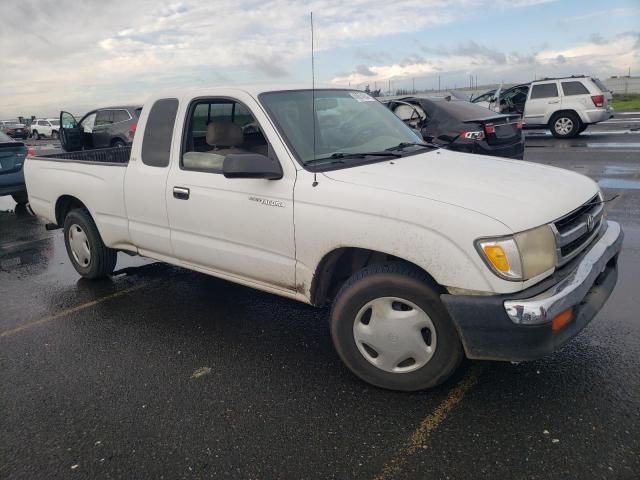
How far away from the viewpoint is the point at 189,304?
491cm

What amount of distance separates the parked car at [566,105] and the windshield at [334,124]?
14.3 metres

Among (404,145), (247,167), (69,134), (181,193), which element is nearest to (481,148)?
(404,145)

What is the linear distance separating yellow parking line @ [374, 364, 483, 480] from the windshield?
1.65 metres

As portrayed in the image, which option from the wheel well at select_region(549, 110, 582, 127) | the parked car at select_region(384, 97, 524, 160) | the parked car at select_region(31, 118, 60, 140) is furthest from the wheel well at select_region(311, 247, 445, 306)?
the parked car at select_region(31, 118, 60, 140)

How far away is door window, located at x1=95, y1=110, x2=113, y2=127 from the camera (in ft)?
53.8

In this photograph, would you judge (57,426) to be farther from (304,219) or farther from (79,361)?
(304,219)

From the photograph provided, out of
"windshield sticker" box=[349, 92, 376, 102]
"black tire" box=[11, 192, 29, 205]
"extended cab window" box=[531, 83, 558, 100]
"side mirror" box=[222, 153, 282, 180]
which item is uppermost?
"extended cab window" box=[531, 83, 558, 100]

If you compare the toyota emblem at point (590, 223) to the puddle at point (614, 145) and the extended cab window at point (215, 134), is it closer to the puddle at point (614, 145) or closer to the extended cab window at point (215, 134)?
the extended cab window at point (215, 134)

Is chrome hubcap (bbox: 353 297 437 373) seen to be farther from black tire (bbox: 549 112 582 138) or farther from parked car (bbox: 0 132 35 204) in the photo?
black tire (bbox: 549 112 582 138)

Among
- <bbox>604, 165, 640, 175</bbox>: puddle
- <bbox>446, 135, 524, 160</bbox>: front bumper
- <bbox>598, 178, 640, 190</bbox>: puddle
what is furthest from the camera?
<bbox>604, 165, 640, 175</bbox>: puddle

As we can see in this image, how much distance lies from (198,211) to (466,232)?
2.04 meters

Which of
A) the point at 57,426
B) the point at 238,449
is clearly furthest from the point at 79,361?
the point at 238,449

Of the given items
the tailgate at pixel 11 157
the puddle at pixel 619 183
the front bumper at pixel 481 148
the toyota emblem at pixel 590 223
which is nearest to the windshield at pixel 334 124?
the toyota emblem at pixel 590 223

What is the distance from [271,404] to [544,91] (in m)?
16.9
